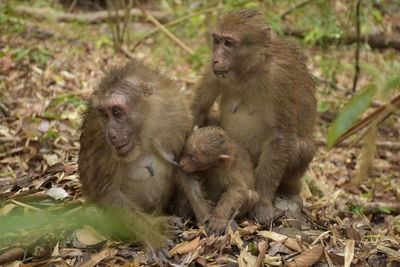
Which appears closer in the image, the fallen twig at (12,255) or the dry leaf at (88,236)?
the fallen twig at (12,255)

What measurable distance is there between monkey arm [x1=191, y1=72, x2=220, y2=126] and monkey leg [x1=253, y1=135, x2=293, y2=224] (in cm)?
92

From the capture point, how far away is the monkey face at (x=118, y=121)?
4.78 m

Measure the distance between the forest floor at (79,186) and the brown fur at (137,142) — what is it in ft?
1.53

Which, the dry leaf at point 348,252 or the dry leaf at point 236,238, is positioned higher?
the dry leaf at point 236,238

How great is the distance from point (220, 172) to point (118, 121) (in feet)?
4.26

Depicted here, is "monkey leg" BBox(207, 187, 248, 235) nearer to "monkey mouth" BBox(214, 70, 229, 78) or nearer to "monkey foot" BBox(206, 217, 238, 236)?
"monkey foot" BBox(206, 217, 238, 236)

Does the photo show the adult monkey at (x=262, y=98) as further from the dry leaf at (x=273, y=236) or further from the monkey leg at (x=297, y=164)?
the dry leaf at (x=273, y=236)

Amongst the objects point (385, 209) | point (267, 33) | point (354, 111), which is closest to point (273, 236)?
point (267, 33)

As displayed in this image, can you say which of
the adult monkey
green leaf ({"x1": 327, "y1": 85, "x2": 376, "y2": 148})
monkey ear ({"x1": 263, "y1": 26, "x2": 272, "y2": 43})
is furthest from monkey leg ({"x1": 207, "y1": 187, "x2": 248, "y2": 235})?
green leaf ({"x1": 327, "y1": 85, "x2": 376, "y2": 148})

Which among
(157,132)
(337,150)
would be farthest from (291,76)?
(337,150)

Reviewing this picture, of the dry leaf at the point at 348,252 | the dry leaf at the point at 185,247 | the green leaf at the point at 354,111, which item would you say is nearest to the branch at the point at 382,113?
the green leaf at the point at 354,111

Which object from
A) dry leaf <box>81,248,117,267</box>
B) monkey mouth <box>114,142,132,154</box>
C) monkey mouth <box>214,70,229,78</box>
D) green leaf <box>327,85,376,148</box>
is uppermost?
green leaf <box>327,85,376,148</box>

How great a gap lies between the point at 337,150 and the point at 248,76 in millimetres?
4748

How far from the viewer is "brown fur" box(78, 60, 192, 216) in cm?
Answer: 501
